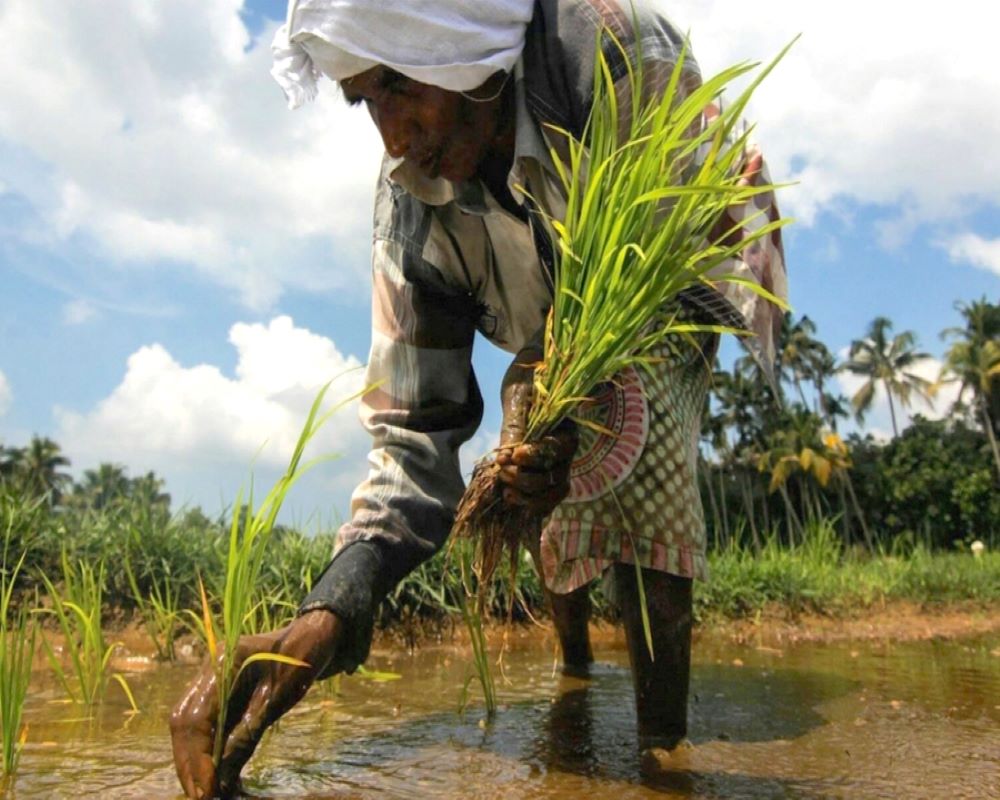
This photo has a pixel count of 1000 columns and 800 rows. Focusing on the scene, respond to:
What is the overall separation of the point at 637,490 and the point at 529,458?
0.43 meters

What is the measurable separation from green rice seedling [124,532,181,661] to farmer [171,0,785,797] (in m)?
0.81

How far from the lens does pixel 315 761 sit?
1.90 meters

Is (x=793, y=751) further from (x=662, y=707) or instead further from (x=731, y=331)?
(x=731, y=331)

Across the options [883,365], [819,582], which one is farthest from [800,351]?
[819,582]

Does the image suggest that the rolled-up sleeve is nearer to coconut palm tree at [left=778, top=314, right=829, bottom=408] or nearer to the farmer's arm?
the farmer's arm

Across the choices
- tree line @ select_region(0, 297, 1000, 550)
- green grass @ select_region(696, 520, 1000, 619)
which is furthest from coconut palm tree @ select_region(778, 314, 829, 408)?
green grass @ select_region(696, 520, 1000, 619)

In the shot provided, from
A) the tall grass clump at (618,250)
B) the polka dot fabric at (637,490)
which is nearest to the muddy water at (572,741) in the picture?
the polka dot fabric at (637,490)

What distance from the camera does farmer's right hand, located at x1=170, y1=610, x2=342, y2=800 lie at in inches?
59.9

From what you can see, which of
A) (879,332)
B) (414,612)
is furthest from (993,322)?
(414,612)

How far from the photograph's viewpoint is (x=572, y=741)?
210cm

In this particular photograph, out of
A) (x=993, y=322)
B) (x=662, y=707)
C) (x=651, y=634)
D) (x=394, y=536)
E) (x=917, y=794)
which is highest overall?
(x=993, y=322)

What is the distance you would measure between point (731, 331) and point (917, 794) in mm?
866

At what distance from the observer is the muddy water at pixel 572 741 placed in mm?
1707

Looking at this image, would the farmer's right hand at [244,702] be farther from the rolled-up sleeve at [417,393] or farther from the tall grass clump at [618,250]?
the rolled-up sleeve at [417,393]
